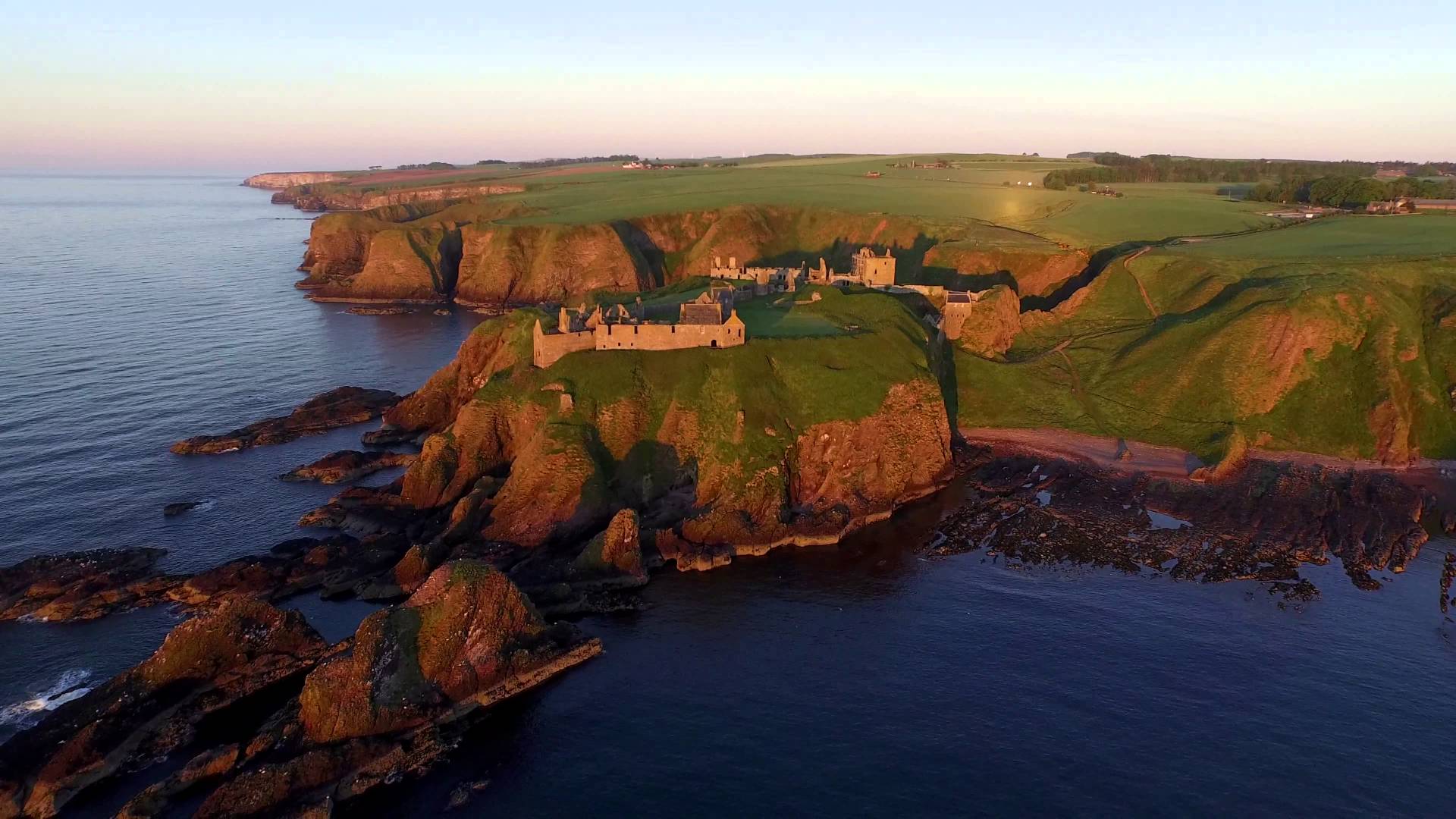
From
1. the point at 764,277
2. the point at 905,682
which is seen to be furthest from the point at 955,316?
the point at 905,682

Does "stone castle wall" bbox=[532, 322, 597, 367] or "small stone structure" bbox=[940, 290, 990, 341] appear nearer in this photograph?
"stone castle wall" bbox=[532, 322, 597, 367]

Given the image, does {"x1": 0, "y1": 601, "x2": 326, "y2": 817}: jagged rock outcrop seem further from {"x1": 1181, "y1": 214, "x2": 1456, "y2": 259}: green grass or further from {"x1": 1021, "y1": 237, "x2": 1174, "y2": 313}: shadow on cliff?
{"x1": 1181, "y1": 214, "x2": 1456, "y2": 259}: green grass

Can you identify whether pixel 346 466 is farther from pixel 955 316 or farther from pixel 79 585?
pixel 955 316

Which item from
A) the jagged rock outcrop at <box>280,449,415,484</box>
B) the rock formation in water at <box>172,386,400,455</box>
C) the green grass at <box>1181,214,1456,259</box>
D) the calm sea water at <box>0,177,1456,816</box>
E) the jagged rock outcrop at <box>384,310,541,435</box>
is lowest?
the calm sea water at <box>0,177,1456,816</box>

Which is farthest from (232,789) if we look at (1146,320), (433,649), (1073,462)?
(1146,320)

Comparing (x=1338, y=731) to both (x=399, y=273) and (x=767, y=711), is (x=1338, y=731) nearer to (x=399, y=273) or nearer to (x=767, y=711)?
(x=767, y=711)

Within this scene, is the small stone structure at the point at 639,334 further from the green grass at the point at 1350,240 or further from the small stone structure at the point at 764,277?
the green grass at the point at 1350,240

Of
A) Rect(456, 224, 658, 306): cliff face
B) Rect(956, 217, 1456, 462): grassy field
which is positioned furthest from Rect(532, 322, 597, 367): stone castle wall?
Rect(456, 224, 658, 306): cliff face
